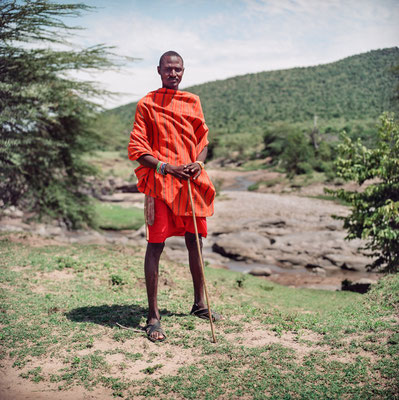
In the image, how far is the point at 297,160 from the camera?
3509cm

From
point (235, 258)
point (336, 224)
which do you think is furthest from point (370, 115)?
point (235, 258)

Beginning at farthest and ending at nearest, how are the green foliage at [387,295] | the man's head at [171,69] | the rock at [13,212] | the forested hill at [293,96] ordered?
the forested hill at [293,96], the rock at [13,212], the green foliage at [387,295], the man's head at [171,69]

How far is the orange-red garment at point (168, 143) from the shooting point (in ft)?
12.4

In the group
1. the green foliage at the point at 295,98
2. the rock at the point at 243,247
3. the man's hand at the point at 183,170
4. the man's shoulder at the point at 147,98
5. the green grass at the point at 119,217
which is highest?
the green foliage at the point at 295,98

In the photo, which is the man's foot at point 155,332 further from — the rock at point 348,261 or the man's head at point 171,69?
the rock at point 348,261

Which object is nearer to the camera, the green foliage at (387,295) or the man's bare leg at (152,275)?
the man's bare leg at (152,275)

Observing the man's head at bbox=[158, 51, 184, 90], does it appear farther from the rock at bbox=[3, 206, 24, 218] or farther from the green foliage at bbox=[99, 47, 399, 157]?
the green foliage at bbox=[99, 47, 399, 157]

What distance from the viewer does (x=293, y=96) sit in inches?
3098

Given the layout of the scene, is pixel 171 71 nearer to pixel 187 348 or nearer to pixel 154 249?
pixel 154 249

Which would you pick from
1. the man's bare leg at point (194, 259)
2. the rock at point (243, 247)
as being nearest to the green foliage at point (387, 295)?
the man's bare leg at point (194, 259)

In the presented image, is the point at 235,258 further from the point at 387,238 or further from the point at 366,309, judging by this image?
the point at 366,309

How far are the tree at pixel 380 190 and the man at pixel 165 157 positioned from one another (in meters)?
5.25

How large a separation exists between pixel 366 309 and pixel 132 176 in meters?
27.7

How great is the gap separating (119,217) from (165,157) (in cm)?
1648
